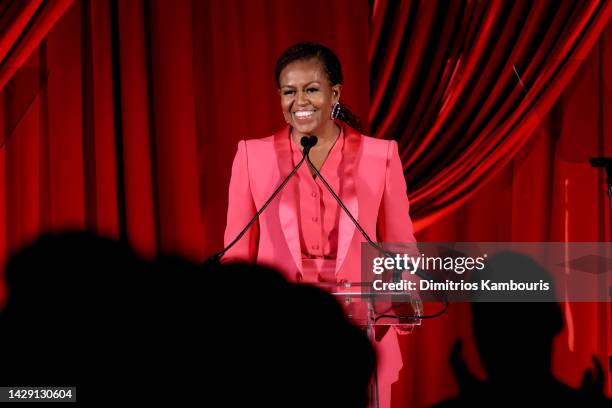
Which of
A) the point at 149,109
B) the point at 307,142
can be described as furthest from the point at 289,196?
the point at 149,109

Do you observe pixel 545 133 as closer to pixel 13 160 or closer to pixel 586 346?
pixel 586 346

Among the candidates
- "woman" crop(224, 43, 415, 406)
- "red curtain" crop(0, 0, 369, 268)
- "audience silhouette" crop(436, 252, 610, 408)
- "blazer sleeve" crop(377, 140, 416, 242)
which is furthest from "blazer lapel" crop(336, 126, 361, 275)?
"audience silhouette" crop(436, 252, 610, 408)

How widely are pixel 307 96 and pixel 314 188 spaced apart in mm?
322

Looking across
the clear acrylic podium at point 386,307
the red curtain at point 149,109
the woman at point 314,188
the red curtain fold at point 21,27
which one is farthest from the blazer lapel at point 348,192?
the red curtain fold at point 21,27

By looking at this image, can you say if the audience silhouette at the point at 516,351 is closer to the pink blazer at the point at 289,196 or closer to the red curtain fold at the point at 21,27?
the pink blazer at the point at 289,196

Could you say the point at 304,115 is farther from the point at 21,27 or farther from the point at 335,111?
the point at 21,27

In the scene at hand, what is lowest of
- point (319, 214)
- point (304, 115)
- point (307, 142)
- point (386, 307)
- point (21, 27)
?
point (386, 307)

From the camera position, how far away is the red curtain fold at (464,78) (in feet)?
11.9

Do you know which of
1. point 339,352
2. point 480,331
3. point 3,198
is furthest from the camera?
point 480,331

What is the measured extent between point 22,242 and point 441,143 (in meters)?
1.81

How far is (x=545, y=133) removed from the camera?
3.70m

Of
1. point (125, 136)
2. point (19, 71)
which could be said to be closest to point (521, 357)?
point (125, 136)

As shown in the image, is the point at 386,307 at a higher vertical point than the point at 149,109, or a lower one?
lower

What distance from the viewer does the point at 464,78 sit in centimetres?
365
